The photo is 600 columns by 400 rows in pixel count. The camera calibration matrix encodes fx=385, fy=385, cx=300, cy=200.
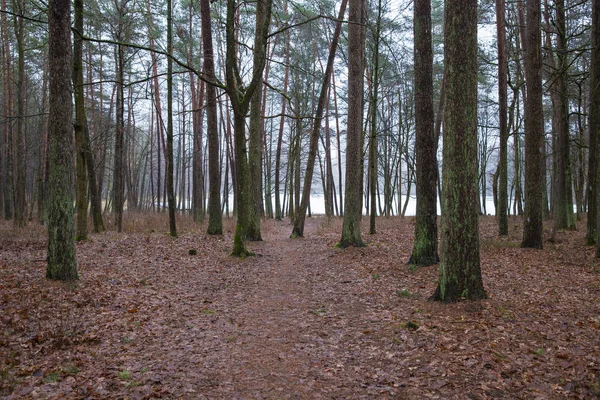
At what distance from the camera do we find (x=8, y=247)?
1063 centimetres

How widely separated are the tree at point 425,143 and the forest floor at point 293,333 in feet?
2.36

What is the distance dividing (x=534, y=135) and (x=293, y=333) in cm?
934

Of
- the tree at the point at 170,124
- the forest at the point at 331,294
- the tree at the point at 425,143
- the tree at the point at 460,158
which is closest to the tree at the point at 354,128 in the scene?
the forest at the point at 331,294

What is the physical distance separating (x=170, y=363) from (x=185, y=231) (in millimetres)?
12770

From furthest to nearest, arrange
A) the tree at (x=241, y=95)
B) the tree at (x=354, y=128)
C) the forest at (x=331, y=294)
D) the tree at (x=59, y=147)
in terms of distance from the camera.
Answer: the tree at (x=354, y=128) → the tree at (x=241, y=95) → the tree at (x=59, y=147) → the forest at (x=331, y=294)

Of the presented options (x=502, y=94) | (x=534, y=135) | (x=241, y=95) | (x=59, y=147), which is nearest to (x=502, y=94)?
(x=502, y=94)

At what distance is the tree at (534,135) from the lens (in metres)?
10.8

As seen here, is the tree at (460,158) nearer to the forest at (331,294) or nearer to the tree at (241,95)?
the forest at (331,294)

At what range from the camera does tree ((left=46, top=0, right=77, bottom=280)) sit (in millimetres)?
6758

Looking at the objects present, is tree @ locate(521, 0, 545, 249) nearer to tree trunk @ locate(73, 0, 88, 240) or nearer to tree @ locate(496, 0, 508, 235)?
tree @ locate(496, 0, 508, 235)

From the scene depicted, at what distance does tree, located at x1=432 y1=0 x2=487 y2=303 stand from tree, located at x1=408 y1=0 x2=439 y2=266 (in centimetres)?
280

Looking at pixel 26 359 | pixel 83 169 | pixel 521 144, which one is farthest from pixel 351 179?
pixel 521 144

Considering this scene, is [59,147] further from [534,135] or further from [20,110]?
[534,135]

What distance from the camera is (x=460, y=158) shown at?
586cm
